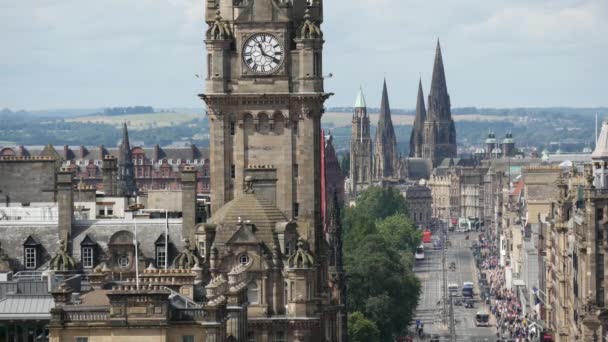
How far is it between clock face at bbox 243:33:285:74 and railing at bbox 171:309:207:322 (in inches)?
1706

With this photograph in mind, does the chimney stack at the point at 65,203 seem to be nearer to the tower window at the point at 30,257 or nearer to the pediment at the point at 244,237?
the tower window at the point at 30,257

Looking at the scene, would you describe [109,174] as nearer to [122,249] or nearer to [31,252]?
[31,252]

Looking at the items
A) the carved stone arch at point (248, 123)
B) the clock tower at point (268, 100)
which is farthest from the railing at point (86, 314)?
the carved stone arch at point (248, 123)

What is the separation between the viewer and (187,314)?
92.1 m

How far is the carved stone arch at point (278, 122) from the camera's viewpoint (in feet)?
444

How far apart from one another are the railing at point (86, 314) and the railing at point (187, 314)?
236 centimetres

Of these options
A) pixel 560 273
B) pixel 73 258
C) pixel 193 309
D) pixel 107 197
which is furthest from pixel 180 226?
pixel 560 273

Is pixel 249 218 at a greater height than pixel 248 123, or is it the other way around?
pixel 248 123

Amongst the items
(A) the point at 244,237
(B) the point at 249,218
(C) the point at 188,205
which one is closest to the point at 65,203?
(C) the point at 188,205

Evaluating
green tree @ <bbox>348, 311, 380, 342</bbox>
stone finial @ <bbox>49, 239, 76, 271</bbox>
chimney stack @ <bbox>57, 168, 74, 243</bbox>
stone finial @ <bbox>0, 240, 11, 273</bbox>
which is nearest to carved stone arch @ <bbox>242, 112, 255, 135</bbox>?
chimney stack @ <bbox>57, 168, 74, 243</bbox>

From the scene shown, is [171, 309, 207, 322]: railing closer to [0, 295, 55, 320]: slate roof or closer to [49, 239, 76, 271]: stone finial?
[0, 295, 55, 320]: slate roof

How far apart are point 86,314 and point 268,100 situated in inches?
1759

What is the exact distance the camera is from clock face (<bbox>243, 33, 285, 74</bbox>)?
134m

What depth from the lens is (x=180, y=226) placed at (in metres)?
129
